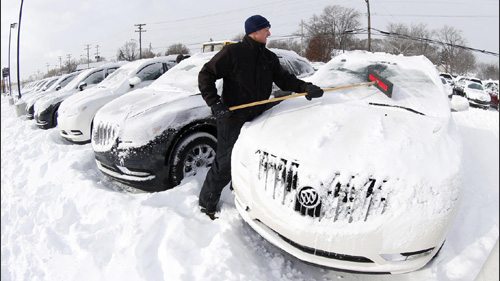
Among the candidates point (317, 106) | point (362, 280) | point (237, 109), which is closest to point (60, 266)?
point (237, 109)

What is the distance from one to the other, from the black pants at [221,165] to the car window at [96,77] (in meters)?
7.06

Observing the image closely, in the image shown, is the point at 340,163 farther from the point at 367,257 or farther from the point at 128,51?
the point at 128,51

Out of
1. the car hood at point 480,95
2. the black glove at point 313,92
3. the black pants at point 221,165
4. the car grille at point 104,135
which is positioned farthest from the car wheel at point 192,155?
the car hood at point 480,95

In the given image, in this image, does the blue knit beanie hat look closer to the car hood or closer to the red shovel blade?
the red shovel blade

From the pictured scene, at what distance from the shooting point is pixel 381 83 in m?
2.76

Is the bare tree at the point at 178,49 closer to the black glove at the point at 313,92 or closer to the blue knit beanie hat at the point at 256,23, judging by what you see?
the blue knit beanie hat at the point at 256,23

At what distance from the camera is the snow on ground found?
1.94 metres

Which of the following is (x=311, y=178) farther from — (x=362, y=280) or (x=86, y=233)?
(x=86, y=233)

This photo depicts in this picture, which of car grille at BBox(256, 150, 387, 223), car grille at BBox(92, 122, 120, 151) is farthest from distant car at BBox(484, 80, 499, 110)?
car grille at BBox(92, 122, 120, 151)

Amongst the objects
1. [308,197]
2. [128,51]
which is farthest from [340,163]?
[128,51]

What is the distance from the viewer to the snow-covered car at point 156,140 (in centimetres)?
306

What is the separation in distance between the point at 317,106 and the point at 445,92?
123cm

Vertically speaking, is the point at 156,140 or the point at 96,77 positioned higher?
the point at 96,77

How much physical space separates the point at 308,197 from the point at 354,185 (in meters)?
0.26
